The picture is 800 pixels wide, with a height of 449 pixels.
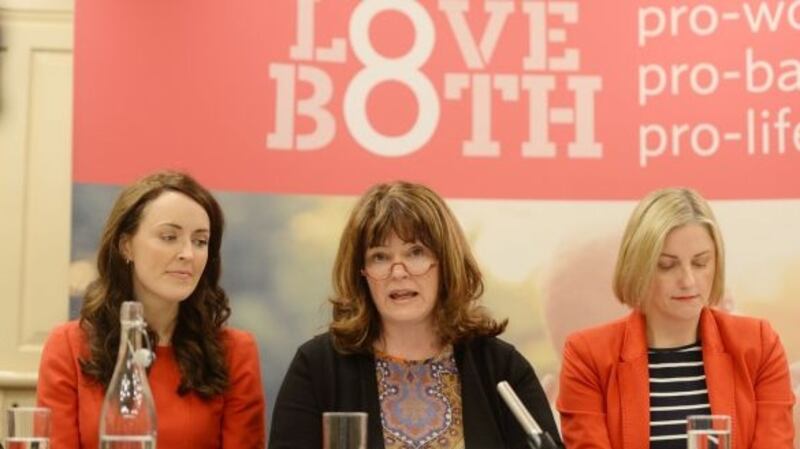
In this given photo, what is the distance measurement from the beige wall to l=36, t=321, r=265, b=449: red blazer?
4.13ft

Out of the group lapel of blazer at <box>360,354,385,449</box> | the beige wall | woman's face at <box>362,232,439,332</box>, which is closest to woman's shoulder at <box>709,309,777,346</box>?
woman's face at <box>362,232,439,332</box>

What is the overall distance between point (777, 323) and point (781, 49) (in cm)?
83

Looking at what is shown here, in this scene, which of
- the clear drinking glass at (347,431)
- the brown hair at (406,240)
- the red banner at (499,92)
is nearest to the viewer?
the clear drinking glass at (347,431)

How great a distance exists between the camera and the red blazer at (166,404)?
7.96ft

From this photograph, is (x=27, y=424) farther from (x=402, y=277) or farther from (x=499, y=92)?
(x=499, y=92)

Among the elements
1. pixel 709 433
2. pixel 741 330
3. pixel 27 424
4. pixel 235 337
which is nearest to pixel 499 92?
pixel 741 330

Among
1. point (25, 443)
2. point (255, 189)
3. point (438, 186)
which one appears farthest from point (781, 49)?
point (25, 443)

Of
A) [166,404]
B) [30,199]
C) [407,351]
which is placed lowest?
[166,404]

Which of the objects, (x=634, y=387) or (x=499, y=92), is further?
(x=499, y=92)

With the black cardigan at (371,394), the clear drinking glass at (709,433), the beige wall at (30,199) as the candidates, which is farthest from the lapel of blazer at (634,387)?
the beige wall at (30,199)

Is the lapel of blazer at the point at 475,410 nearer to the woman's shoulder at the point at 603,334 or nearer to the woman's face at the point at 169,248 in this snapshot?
the woman's shoulder at the point at 603,334

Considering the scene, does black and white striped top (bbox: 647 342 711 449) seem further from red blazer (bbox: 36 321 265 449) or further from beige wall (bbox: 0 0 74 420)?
beige wall (bbox: 0 0 74 420)

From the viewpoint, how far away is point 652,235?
260cm

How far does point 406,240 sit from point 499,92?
118 cm
